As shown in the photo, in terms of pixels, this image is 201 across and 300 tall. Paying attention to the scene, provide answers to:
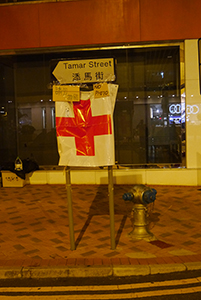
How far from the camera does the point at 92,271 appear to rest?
463cm

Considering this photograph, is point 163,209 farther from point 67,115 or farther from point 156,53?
point 156,53

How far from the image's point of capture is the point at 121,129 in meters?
11.0

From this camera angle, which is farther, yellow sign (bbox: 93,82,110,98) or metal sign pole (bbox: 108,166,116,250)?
metal sign pole (bbox: 108,166,116,250)

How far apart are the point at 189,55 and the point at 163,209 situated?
4.84m

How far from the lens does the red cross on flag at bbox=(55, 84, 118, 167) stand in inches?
207

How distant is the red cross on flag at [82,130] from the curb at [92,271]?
155 centimetres

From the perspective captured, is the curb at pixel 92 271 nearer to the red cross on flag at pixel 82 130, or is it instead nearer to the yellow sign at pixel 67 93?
the red cross on flag at pixel 82 130

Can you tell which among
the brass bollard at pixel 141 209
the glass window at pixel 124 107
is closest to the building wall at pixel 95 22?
the glass window at pixel 124 107

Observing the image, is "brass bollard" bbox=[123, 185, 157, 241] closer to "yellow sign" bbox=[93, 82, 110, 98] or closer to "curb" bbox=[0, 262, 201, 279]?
"curb" bbox=[0, 262, 201, 279]

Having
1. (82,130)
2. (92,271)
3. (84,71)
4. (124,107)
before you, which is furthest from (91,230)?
(124,107)

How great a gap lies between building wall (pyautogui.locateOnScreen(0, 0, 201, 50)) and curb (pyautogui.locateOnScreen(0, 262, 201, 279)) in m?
7.21

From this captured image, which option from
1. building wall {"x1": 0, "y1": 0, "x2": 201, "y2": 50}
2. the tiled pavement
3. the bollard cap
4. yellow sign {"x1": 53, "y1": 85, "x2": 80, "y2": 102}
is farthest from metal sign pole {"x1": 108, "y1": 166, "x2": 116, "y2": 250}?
building wall {"x1": 0, "y1": 0, "x2": 201, "y2": 50}

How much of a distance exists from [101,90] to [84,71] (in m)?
0.41

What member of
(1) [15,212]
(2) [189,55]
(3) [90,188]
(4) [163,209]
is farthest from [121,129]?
(1) [15,212]
